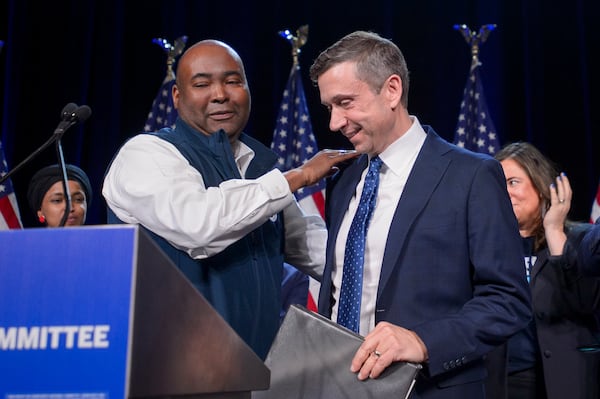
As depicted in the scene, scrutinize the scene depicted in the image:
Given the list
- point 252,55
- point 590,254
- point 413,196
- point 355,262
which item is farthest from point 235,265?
point 252,55

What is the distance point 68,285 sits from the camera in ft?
2.85

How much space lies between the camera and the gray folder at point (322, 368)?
4.43ft

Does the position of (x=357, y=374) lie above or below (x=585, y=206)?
above

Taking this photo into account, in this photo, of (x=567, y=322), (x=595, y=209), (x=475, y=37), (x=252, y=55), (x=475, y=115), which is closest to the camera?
(x=567, y=322)

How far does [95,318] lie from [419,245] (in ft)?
2.95

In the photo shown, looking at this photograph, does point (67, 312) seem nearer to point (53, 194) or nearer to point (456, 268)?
point (456, 268)

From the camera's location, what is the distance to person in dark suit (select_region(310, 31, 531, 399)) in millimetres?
1482

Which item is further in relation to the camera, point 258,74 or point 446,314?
point 258,74

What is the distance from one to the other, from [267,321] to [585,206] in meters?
2.94

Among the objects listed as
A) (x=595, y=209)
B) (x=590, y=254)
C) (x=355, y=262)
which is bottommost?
(x=595, y=209)

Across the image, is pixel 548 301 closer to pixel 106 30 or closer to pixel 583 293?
pixel 583 293

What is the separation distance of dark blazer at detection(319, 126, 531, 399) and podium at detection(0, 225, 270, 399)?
0.70 metres

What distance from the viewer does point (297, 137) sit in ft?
15.5

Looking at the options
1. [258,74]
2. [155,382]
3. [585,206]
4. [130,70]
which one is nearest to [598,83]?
[585,206]
